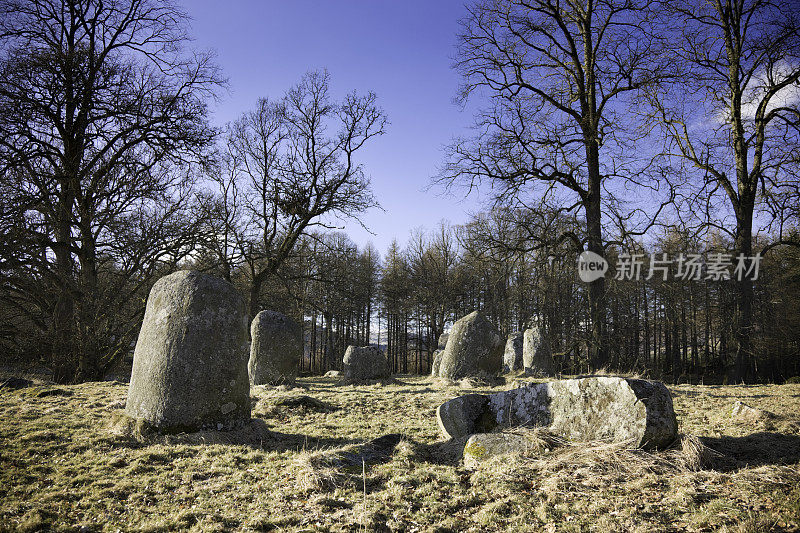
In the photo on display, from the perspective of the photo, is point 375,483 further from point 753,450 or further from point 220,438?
point 753,450

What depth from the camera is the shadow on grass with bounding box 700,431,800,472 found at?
419 cm

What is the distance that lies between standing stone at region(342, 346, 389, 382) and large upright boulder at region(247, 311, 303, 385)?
95.2 inches

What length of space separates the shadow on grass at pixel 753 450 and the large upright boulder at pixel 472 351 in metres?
7.44

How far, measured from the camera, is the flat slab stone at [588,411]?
Result: 4258mm

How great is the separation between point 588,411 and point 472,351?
315 inches

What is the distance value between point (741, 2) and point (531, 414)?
16.8 m

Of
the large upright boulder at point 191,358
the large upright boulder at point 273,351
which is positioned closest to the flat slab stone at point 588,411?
the large upright boulder at point 191,358

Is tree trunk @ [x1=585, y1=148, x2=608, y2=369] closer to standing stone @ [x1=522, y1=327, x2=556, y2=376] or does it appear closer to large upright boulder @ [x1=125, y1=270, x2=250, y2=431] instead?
standing stone @ [x1=522, y1=327, x2=556, y2=376]

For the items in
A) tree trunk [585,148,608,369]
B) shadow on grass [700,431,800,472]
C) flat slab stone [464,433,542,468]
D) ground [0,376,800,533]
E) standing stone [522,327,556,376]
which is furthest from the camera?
standing stone [522,327,556,376]

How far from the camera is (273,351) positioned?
1242cm

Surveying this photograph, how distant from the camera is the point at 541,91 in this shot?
1305cm

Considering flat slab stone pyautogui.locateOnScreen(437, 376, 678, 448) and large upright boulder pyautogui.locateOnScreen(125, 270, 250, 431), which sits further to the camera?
large upright boulder pyautogui.locateOnScreen(125, 270, 250, 431)

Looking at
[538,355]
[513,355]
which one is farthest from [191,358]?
[513,355]

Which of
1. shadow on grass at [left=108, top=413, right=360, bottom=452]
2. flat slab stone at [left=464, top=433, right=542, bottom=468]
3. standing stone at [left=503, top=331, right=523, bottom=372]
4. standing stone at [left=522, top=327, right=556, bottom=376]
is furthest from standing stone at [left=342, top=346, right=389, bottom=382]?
flat slab stone at [left=464, top=433, right=542, bottom=468]
